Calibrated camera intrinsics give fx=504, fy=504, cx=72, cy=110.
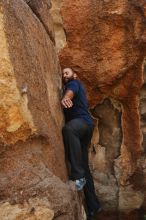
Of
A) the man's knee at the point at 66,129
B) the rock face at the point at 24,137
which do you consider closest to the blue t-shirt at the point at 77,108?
the man's knee at the point at 66,129

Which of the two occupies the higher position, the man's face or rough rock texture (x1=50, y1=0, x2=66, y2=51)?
rough rock texture (x1=50, y1=0, x2=66, y2=51)

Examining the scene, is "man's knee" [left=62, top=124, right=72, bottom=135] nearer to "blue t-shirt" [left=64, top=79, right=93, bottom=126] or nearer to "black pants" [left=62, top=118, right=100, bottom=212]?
"black pants" [left=62, top=118, right=100, bottom=212]

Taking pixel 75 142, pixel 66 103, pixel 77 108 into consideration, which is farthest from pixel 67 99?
pixel 75 142

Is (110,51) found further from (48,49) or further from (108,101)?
(48,49)

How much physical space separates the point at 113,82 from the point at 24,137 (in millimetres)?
3082

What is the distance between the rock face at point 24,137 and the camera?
148 inches

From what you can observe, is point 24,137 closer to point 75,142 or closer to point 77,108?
point 75,142

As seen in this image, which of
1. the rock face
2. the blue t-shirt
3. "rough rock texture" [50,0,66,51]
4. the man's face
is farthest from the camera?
"rough rock texture" [50,0,66,51]

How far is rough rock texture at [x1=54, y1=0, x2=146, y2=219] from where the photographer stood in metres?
6.53

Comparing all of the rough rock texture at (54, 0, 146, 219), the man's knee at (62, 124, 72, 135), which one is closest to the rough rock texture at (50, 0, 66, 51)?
the rough rock texture at (54, 0, 146, 219)

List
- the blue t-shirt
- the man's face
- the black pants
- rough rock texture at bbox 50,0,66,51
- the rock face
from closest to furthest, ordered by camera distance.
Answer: the rock face → the black pants → the blue t-shirt → the man's face → rough rock texture at bbox 50,0,66,51

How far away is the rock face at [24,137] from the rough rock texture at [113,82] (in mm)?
2277

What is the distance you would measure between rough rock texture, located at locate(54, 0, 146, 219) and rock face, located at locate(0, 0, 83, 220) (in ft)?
7.47

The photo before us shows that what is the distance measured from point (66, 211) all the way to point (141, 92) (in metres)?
3.42
